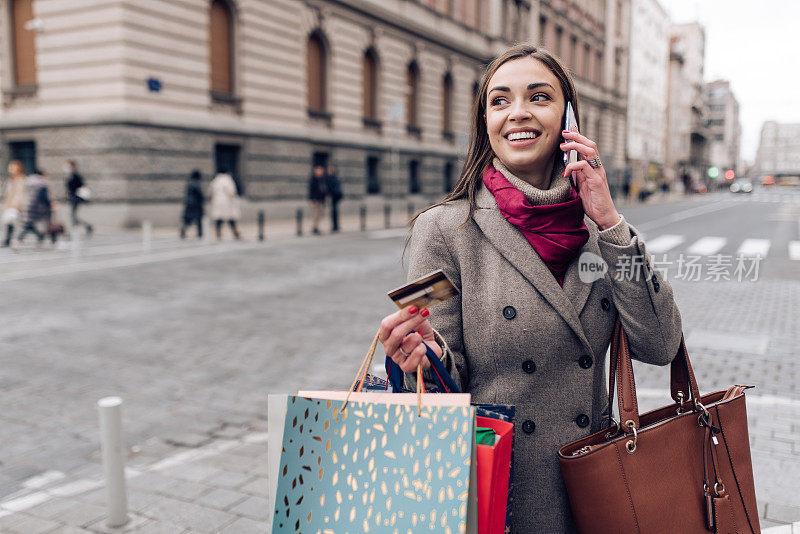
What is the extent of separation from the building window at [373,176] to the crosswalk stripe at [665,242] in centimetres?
1300

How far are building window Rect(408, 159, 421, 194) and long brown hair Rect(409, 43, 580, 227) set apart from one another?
3102 centimetres

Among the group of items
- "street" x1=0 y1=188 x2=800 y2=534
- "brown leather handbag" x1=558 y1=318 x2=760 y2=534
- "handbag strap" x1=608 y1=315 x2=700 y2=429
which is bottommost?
"street" x1=0 y1=188 x2=800 y2=534

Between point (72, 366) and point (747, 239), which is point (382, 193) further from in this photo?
point (72, 366)

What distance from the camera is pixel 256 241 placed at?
1783 centimetres

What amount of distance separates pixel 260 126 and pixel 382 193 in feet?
27.3

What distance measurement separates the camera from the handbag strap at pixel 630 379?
1.72 metres

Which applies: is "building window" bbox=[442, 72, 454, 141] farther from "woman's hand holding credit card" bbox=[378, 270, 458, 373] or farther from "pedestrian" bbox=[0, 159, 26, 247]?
"woman's hand holding credit card" bbox=[378, 270, 458, 373]

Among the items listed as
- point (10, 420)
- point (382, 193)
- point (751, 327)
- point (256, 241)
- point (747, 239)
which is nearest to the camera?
point (10, 420)

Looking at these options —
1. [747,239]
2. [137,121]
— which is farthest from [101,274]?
[747,239]

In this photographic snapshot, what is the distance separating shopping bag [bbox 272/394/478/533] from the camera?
1409 mm

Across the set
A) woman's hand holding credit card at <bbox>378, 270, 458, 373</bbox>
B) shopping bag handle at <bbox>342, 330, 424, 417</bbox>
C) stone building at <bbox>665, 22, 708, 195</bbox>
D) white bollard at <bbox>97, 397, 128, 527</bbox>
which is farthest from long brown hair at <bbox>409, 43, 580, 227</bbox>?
stone building at <bbox>665, 22, 708, 195</bbox>

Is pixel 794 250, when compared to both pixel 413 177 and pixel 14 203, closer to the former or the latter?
pixel 14 203

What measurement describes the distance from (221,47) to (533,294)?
2243 cm

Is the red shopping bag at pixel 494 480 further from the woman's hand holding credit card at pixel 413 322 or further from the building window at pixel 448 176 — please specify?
the building window at pixel 448 176
